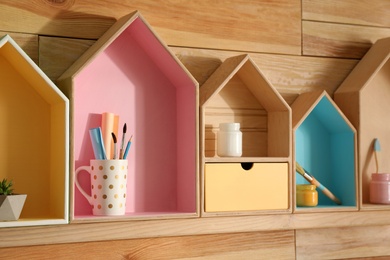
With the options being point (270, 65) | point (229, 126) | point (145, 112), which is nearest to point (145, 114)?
point (145, 112)

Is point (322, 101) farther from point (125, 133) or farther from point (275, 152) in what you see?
point (125, 133)

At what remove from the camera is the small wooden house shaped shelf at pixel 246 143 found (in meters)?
1.01

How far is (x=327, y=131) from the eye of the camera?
1194 millimetres

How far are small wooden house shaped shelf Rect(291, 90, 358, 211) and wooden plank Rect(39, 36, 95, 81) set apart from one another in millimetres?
385

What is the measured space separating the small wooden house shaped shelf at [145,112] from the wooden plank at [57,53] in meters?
0.03

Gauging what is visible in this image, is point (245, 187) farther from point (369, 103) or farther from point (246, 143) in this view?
point (369, 103)

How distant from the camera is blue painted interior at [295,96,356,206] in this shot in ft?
3.74

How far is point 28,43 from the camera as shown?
97 cm

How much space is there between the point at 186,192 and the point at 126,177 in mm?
101

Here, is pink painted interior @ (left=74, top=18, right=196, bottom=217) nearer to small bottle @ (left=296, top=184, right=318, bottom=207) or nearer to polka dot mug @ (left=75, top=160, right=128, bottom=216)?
polka dot mug @ (left=75, top=160, right=128, bottom=216)

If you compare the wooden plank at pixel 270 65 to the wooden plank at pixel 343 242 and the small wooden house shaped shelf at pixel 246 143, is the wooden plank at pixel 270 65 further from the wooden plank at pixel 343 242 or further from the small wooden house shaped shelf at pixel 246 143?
the wooden plank at pixel 343 242

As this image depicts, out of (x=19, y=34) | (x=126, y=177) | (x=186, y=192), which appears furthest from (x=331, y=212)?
(x=19, y=34)

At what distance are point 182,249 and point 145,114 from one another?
23 centimetres

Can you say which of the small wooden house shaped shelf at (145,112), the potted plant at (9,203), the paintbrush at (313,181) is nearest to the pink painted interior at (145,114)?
the small wooden house shaped shelf at (145,112)
